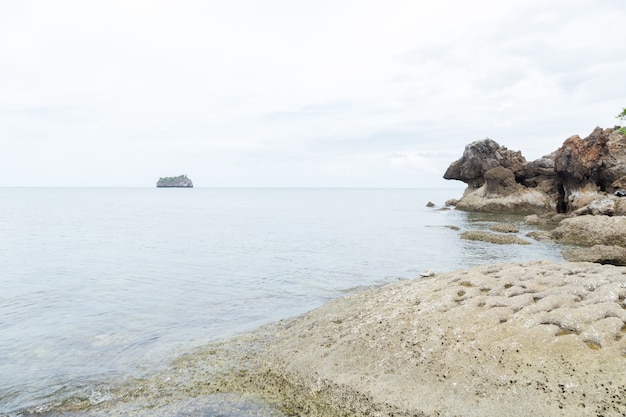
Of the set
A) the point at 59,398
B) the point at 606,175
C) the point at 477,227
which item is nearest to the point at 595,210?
the point at 477,227

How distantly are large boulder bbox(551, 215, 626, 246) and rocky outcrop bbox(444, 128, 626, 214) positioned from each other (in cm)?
703

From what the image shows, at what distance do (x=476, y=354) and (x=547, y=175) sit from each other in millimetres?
61341

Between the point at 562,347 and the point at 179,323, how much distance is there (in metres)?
11.2

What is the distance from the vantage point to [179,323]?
44.5ft

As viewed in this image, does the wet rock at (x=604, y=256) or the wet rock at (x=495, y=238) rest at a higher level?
the wet rock at (x=604, y=256)

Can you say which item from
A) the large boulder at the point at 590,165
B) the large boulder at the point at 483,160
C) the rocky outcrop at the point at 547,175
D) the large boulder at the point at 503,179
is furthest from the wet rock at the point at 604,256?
the large boulder at the point at 483,160

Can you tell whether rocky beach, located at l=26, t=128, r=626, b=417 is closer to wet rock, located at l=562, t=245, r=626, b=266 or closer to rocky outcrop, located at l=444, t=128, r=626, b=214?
wet rock, located at l=562, t=245, r=626, b=266

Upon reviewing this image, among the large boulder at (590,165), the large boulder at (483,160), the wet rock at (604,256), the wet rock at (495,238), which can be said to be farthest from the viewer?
the large boulder at (483,160)

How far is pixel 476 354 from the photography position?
7391 millimetres

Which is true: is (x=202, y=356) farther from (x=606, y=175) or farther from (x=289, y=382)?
(x=606, y=175)

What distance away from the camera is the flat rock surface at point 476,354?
6.31 m

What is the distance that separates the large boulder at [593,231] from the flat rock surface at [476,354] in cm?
2281

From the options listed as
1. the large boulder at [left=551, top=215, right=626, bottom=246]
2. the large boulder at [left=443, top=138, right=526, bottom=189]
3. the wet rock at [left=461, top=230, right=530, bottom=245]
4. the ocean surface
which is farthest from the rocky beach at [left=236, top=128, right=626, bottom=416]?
the large boulder at [left=443, top=138, right=526, bottom=189]

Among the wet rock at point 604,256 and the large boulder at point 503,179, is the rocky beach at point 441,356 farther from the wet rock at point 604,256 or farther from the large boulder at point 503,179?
the large boulder at point 503,179
